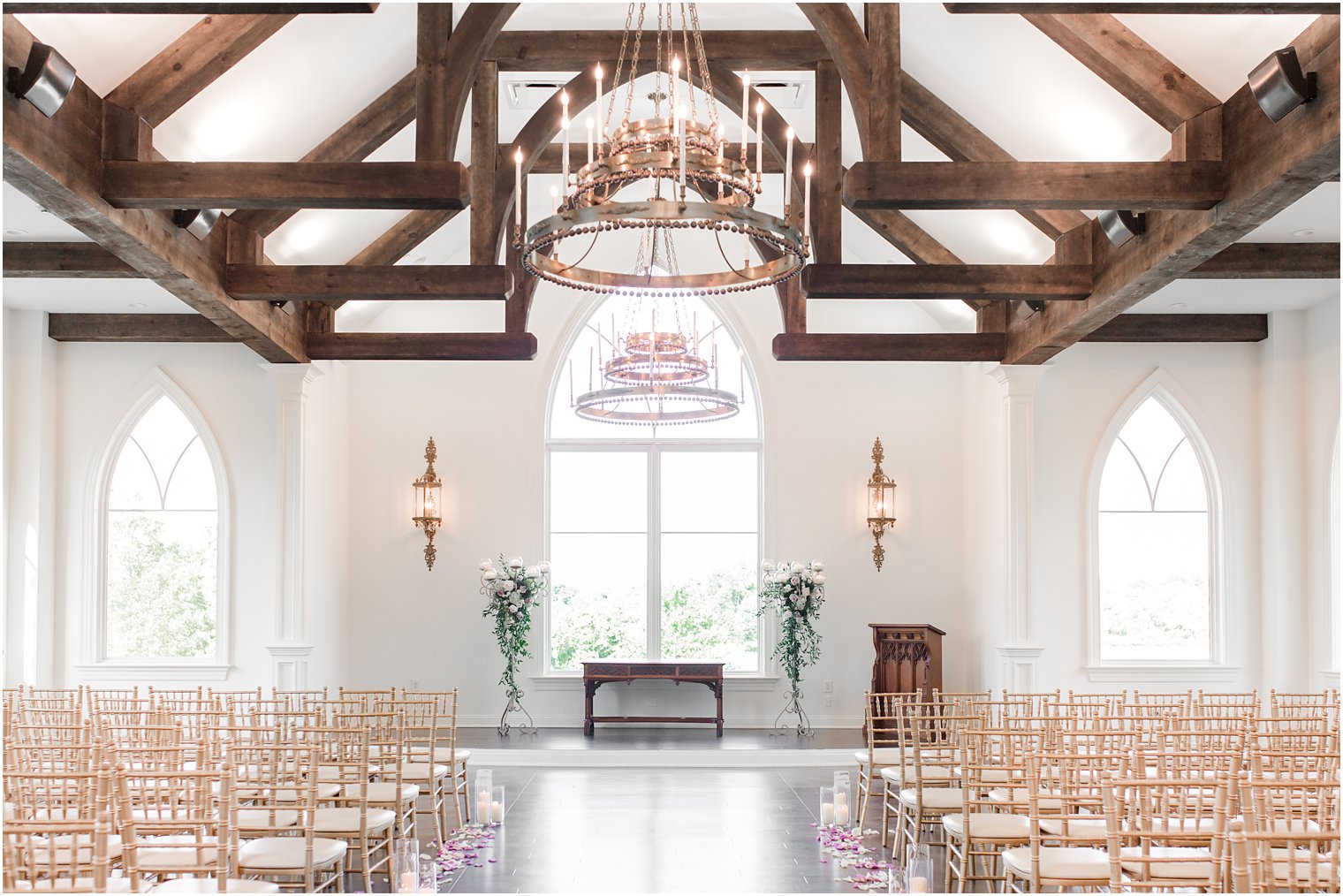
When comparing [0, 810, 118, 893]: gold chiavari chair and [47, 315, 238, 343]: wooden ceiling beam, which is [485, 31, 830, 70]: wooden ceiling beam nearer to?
[47, 315, 238, 343]: wooden ceiling beam

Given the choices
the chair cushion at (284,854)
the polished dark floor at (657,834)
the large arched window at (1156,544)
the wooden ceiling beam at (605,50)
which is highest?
the wooden ceiling beam at (605,50)

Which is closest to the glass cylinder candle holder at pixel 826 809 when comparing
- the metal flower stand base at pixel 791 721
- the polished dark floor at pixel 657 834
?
the polished dark floor at pixel 657 834

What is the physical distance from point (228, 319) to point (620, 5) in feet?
11.1

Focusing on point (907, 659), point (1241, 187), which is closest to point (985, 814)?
point (1241, 187)

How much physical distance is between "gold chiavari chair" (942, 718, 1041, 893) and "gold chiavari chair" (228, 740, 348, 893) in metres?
2.93

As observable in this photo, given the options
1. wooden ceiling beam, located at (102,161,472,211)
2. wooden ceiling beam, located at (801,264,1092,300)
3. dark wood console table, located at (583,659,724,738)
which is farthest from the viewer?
dark wood console table, located at (583,659,724,738)

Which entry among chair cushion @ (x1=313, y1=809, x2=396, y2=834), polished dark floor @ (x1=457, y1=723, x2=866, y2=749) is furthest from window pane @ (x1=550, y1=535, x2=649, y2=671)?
chair cushion @ (x1=313, y1=809, x2=396, y2=834)

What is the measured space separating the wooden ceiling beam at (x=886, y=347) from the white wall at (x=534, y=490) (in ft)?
3.19

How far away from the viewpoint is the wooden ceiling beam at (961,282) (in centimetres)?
728

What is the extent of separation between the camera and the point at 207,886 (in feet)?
14.3

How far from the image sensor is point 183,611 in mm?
10336

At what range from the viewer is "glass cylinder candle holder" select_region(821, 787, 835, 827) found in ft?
24.0

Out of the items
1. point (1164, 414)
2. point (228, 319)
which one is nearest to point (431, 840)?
point (228, 319)

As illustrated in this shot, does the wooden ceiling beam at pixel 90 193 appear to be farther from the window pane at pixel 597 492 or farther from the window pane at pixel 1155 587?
the window pane at pixel 1155 587
